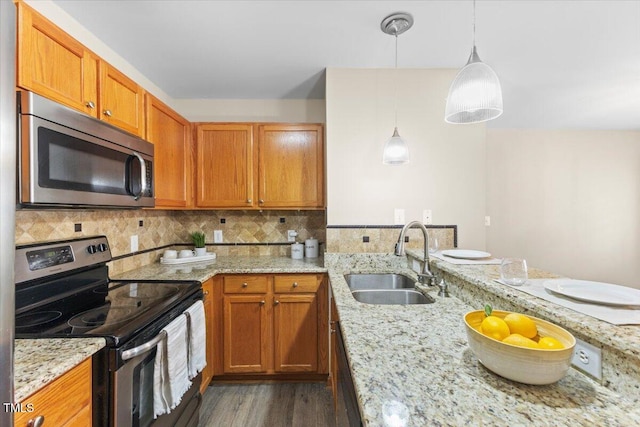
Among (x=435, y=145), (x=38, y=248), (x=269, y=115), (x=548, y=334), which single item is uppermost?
(x=269, y=115)

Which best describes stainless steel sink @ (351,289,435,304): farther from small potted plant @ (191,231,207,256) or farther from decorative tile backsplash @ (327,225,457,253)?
small potted plant @ (191,231,207,256)

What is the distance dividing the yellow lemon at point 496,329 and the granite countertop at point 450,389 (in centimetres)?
10

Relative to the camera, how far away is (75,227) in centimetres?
161

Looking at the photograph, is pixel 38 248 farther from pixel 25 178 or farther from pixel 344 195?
pixel 344 195

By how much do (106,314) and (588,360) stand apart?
1713 millimetres

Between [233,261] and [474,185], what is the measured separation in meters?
2.13

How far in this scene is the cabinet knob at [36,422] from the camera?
0.73 metres

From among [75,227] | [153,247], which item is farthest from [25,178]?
[153,247]

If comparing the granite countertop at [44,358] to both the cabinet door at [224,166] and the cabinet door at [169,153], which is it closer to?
the cabinet door at [169,153]

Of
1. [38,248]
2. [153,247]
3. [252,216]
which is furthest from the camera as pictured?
[252,216]

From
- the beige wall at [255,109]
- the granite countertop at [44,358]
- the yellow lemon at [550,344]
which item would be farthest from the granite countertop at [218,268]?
the yellow lemon at [550,344]

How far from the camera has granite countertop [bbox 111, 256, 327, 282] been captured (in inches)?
74.8

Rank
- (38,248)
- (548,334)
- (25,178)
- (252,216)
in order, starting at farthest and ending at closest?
1. (252,216)
2. (38,248)
3. (25,178)
4. (548,334)

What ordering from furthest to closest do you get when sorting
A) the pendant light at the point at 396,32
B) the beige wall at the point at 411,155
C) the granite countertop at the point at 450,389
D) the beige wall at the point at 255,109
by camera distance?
1. the beige wall at the point at 255,109
2. the beige wall at the point at 411,155
3. the pendant light at the point at 396,32
4. the granite countertop at the point at 450,389
